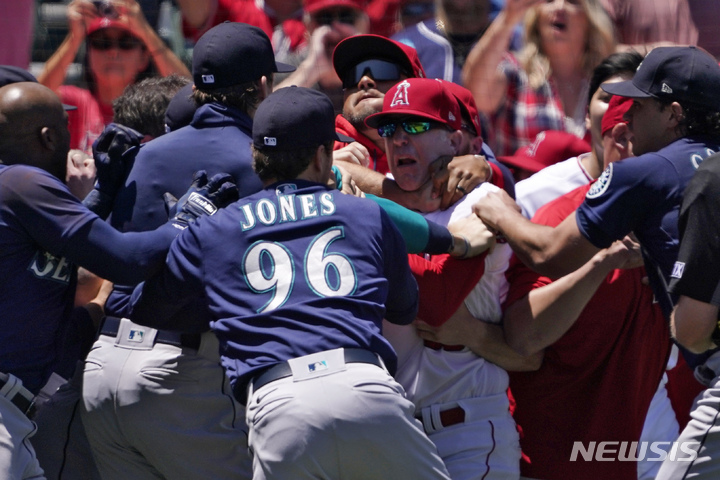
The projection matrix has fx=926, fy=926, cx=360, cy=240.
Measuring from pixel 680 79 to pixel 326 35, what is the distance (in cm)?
254

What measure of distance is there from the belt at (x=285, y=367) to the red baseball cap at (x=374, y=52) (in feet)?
5.75

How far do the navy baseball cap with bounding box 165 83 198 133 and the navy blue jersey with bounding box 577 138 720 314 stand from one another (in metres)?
1.47

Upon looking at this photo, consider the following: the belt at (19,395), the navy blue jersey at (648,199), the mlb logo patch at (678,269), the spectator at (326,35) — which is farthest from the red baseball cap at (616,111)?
the belt at (19,395)

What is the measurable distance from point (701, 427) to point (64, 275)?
6.90 feet

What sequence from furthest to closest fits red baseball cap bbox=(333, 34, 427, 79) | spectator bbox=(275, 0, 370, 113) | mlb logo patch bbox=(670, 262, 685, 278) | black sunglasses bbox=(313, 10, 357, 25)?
black sunglasses bbox=(313, 10, 357, 25) → spectator bbox=(275, 0, 370, 113) → red baseball cap bbox=(333, 34, 427, 79) → mlb logo patch bbox=(670, 262, 685, 278)

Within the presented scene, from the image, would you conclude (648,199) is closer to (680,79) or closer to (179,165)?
(680,79)

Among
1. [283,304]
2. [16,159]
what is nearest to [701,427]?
[283,304]

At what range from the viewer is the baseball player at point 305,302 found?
2500mm

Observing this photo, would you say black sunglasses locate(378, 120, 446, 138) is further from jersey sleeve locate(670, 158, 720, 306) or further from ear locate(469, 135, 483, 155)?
jersey sleeve locate(670, 158, 720, 306)

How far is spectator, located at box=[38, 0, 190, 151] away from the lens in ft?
17.1

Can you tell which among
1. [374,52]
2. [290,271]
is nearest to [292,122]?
[290,271]

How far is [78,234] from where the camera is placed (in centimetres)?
282

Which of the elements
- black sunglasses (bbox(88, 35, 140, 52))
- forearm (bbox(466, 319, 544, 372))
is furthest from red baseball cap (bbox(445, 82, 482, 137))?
black sunglasses (bbox(88, 35, 140, 52))

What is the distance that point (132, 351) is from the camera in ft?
10.3
